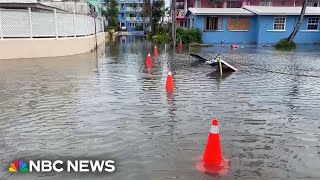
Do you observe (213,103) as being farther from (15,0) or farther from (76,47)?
(15,0)

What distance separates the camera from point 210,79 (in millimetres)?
12078

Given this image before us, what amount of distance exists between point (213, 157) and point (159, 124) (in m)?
2.05

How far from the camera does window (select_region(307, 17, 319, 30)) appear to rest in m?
35.2

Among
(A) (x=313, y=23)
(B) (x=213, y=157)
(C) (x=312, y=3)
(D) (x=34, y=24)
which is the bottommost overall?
(B) (x=213, y=157)

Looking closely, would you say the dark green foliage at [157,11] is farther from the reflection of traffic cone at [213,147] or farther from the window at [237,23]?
the reflection of traffic cone at [213,147]

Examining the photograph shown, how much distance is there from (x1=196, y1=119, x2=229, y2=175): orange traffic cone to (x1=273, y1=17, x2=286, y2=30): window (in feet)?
111

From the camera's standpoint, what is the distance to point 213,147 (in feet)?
15.2

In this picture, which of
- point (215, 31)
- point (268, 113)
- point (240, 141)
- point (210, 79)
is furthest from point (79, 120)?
point (215, 31)

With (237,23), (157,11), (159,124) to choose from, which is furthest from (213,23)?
(159,124)

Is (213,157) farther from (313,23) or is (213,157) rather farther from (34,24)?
(313,23)

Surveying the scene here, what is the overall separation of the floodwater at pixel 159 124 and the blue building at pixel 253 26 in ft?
79.3

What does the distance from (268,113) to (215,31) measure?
29.1 metres

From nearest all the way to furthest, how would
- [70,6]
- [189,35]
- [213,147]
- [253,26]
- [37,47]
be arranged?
[213,147] → [37,47] → [70,6] → [189,35] → [253,26]

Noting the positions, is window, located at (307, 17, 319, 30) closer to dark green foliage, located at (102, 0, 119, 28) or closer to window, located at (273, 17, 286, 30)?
window, located at (273, 17, 286, 30)
